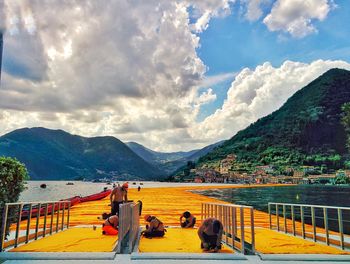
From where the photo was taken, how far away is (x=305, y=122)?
613 feet

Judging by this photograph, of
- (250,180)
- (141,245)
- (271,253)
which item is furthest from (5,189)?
(250,180)

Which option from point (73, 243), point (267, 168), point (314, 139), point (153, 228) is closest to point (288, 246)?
point (153, 228)

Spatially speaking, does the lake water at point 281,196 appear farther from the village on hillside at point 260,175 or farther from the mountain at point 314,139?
the mountain at point 314,139

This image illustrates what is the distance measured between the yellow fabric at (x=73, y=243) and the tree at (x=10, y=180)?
91cm

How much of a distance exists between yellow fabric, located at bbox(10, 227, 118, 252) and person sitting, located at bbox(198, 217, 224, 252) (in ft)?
6.82

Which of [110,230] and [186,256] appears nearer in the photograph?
[186,256]

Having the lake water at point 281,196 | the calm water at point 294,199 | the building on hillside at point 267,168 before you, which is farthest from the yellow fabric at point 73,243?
the building on hillside at point 267,168

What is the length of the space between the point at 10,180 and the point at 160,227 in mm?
4145

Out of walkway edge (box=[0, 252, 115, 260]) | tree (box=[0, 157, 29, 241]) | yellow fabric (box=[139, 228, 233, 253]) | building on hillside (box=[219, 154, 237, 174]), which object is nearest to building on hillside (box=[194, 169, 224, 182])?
building on hillside (box=[219, 154, 237, 174])

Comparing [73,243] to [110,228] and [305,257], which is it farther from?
[305,257]

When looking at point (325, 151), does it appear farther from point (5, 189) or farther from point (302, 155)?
point (5, 189)

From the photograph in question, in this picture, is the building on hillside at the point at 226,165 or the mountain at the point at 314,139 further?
the building on hillside at the point at 226,165

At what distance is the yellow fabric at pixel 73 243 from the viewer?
7285 mm

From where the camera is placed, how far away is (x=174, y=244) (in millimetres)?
8148
